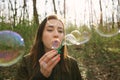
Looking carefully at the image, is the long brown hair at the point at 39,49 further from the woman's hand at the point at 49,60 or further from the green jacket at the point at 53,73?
the woman's hand at the point at 49,60

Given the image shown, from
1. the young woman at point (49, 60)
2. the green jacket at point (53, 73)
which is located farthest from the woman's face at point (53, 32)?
the green jacket at point (53, 73)

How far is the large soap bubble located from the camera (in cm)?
331

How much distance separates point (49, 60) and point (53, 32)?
10.8 inches

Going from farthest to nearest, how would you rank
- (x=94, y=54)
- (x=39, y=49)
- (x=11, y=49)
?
(x=94, y=54) → (x=11, y=49) → (x=39, y=49)

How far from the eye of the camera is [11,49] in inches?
142

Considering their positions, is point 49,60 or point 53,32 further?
point 53,32

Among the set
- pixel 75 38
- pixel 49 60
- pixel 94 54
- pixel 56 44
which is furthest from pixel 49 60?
pixel 94 54

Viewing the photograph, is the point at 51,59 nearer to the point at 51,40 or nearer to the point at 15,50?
the point at 51,40

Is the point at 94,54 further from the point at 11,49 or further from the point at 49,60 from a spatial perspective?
the point at 49,60

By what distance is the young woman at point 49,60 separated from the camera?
85.7 inches

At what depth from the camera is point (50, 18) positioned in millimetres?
2514

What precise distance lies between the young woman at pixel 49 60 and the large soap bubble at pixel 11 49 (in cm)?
68

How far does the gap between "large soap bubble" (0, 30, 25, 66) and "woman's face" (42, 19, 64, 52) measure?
93cm

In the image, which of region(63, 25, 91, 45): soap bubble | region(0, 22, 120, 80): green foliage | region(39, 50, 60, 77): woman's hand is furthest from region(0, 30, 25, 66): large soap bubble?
region(0, 22, 120, 80): green foliage
